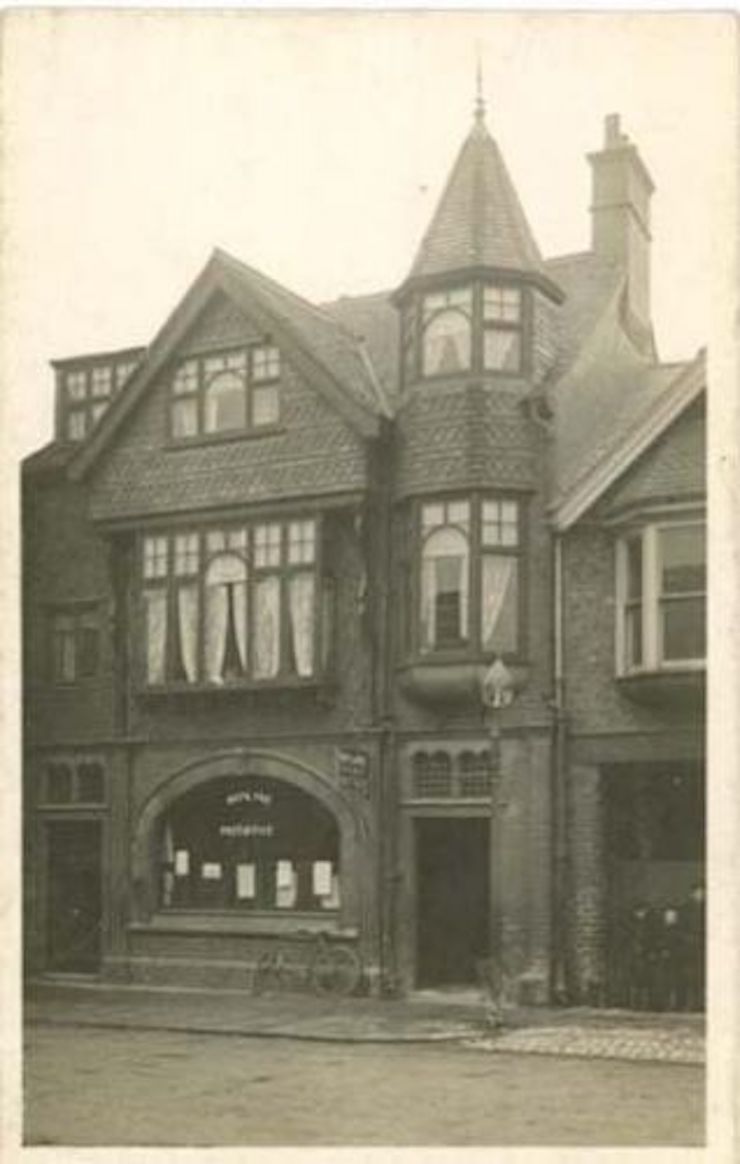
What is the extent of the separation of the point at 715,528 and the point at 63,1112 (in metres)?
7.15

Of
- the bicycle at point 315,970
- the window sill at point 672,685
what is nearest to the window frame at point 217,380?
the window sill at point 672,685

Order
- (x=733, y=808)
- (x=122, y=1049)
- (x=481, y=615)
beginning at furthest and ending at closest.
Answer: (x=481, y=615)
(x=122, y=1049)
(x=733, y=808)

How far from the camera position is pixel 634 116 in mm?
15195

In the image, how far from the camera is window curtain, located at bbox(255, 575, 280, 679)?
2330cm

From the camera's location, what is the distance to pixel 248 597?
23422 millimetres

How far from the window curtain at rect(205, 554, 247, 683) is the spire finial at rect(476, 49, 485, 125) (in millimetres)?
8367

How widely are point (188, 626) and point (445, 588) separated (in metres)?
3.77

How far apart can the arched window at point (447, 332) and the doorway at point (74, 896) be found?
8101 mm

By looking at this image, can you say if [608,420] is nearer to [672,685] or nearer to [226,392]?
[672,685]

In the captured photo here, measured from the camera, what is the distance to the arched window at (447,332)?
878 inches

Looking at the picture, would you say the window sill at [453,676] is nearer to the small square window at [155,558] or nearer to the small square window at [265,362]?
the small square window at [155,558]

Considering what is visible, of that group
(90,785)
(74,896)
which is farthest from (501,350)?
(74,896)

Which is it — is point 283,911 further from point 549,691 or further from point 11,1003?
point 11,1003

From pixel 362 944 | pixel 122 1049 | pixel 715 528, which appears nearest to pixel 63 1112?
pixel 122 1049
